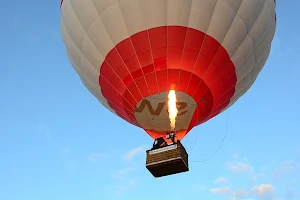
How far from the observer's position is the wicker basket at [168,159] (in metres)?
9.16

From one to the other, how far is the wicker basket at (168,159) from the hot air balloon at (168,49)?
0.96 metres

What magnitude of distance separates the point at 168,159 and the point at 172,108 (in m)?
1.35

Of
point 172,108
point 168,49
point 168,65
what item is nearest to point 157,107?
point 172,108

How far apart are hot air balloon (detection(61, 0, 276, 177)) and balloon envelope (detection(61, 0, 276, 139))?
0.07 ft

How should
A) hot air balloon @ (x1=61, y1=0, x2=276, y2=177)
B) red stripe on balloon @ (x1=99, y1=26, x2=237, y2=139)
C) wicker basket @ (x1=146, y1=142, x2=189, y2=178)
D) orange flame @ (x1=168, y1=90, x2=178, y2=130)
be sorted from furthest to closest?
1. orange flame @ (x1=168, y1=90, x2=178, y2=130)
2. red stripe on balloon @ (x1=99, y1=26, x2=237, y2=139)
3. hot air balloon @ (x1=61, y1=0, x2=276, y2=177)
4. wicker basket @ (x1=146, y1=142, x2=189, y2=178)

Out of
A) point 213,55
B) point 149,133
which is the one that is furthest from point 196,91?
point 149,133

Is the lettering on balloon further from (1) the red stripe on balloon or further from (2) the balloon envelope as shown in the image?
(1) the red stripe on balloon

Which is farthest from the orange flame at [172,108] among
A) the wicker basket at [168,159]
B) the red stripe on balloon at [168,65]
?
the wicker basket at [168,159]

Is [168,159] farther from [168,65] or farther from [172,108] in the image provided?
[168,65]

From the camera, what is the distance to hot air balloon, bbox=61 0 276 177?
9516mm

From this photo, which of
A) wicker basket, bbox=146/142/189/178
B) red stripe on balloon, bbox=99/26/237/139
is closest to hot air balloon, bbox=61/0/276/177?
red stripe on balloon, bbox=99/26/237/139

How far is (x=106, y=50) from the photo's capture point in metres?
9.95

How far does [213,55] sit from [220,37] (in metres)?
0.40

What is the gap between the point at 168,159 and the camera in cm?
920
